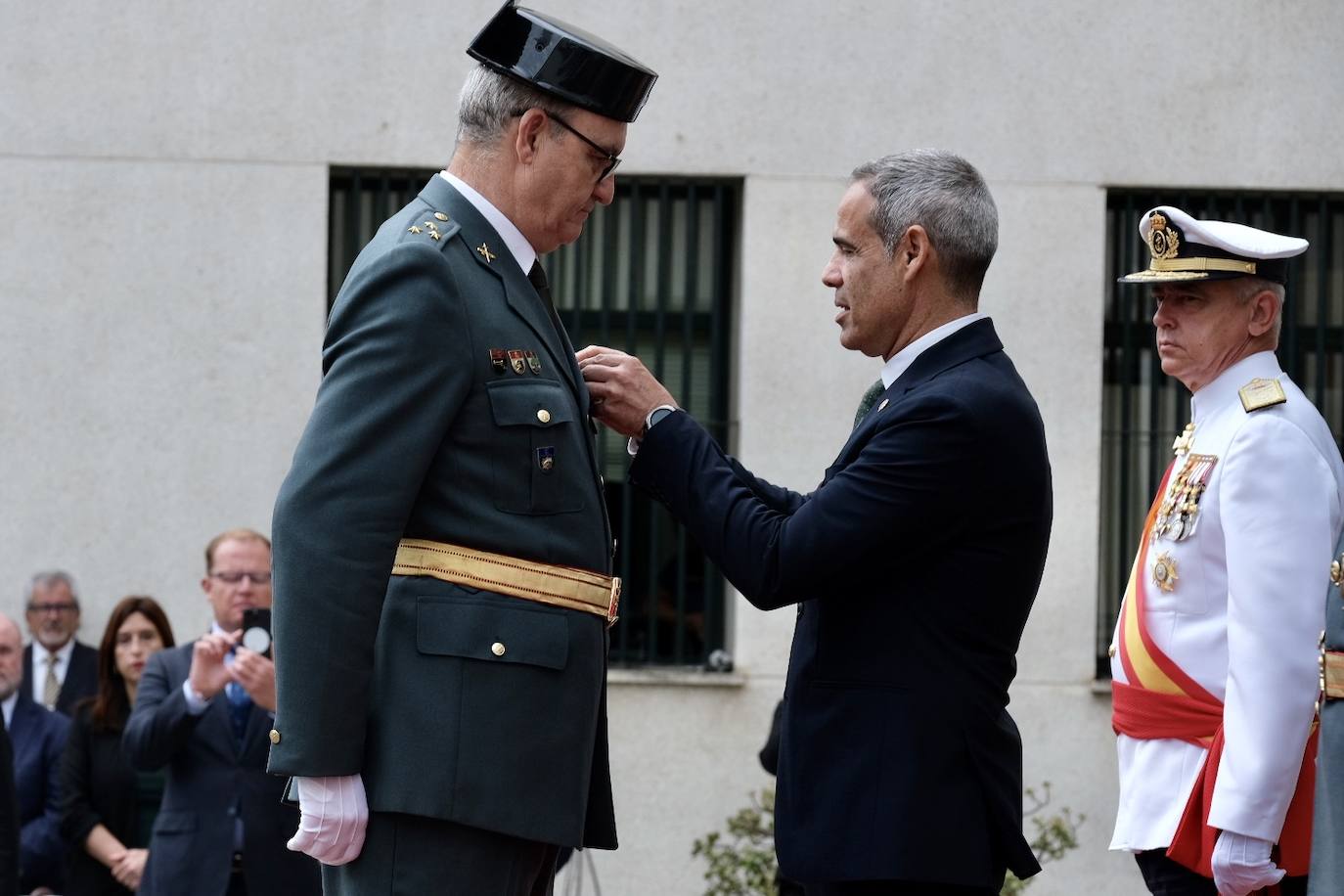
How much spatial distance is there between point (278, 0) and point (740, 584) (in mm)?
5679

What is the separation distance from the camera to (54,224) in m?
8.22

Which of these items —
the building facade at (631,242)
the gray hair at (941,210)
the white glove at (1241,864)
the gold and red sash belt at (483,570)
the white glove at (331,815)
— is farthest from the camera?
the building facade at (631,242)

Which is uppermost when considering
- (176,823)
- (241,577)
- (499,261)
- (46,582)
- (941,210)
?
(941,210)

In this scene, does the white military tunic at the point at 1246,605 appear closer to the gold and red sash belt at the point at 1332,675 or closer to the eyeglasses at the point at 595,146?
the gold and red sash belt at the point at 1332,675

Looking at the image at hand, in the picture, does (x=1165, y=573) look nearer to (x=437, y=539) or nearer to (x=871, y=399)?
(x=871, y=399)

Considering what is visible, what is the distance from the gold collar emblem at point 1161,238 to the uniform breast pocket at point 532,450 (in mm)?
1705

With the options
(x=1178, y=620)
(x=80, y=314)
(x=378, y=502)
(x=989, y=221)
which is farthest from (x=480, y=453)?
(x=80, y=314)

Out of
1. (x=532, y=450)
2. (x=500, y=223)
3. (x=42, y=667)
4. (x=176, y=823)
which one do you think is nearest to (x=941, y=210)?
(x=500, y=223)

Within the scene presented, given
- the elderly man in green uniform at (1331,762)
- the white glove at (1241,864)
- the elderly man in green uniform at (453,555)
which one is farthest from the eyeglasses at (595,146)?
the white glove at (1241,864)

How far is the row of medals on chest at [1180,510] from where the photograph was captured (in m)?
4.02

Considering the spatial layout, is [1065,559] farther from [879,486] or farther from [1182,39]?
[879,486]

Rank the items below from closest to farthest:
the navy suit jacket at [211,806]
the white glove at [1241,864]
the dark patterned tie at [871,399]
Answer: the dark patterned tie at [871,399] → the white glove at [1241,864] → the navy suit jacket at [211,806]

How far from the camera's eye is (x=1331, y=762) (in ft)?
11.0

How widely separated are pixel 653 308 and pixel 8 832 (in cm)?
428
